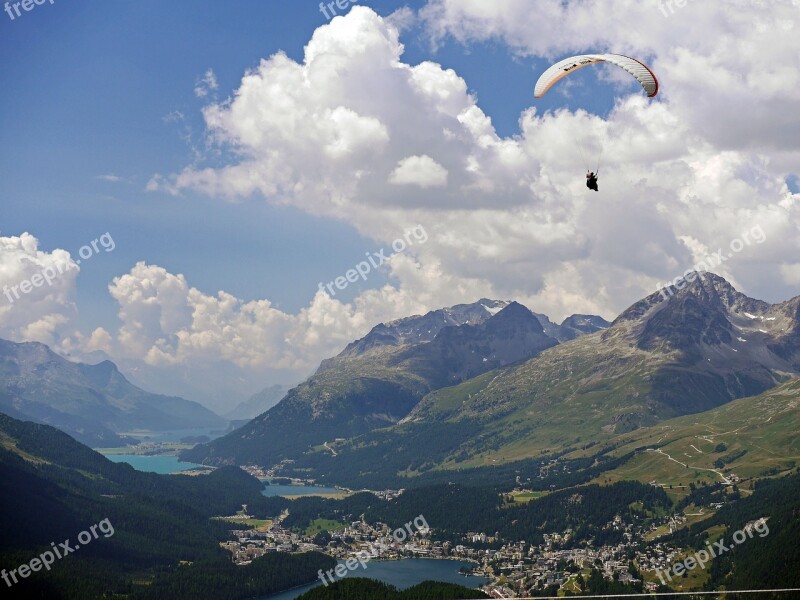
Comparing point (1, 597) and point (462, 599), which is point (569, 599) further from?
point (1, 597)

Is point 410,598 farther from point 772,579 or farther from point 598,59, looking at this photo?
point 598,59

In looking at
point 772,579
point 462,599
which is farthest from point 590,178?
point 772,579

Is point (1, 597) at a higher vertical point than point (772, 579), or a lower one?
higher

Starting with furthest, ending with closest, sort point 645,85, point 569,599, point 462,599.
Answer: point 462,599
point 569,599
point 645,85

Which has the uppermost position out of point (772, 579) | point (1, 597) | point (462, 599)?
point (1, 597)

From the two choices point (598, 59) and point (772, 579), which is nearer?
point (598, 59)

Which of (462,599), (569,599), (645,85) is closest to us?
(645,85)
